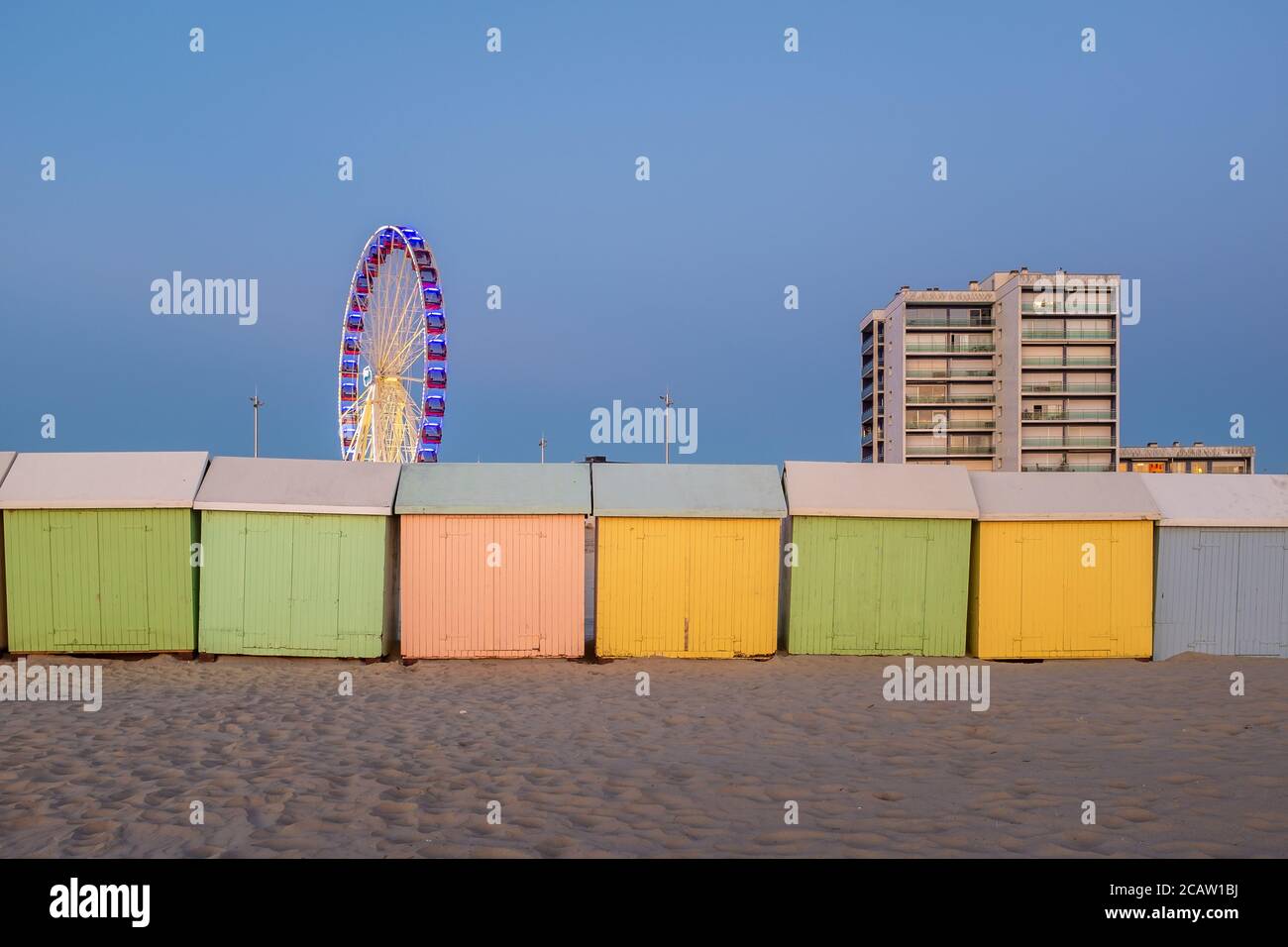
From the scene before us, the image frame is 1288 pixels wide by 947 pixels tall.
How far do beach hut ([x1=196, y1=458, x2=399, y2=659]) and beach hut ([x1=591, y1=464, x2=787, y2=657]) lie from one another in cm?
286

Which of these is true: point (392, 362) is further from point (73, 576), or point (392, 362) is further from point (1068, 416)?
point (1068, 416)

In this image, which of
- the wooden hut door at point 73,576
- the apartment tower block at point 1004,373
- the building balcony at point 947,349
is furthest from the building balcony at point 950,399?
the wooden hut door at point 73,576

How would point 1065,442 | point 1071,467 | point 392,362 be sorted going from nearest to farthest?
point 392,362 < point 1065,442 < point 1071,467

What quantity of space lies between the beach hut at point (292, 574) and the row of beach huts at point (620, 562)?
0.02m

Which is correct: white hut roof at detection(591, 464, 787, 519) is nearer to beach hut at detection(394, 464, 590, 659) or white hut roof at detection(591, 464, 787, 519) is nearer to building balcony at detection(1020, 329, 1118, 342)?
beach hut at detection(394, 464, 590, 659)

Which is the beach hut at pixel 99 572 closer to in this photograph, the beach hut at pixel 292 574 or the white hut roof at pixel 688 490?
the beach hut at pixel 292 574

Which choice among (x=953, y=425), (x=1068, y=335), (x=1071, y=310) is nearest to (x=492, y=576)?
(x=953, y=425)

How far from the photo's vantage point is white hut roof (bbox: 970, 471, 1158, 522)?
34.5ft

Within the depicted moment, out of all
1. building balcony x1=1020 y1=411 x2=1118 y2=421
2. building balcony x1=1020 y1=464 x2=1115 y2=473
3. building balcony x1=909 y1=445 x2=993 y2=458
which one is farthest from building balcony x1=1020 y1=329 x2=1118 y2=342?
building balcony x1=1020 y1=464 x2=1115 y2=473

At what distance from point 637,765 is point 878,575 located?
17.3 feet

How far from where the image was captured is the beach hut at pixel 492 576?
33.9 feet

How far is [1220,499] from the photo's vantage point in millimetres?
10836
